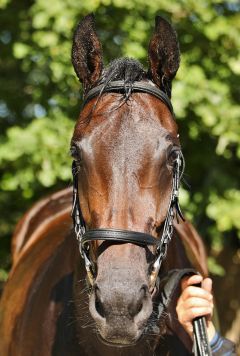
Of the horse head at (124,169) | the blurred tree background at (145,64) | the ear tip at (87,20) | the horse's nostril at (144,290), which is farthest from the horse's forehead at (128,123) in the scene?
the blurred tree background at (145,64)

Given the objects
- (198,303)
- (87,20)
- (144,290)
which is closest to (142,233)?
(144,290)

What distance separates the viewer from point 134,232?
6.64ft

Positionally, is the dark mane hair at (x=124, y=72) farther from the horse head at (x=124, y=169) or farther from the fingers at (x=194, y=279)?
the fingers at (x=194, y=279)

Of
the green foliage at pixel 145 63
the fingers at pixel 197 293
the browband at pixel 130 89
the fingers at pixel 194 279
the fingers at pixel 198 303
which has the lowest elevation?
the fingers at pixel 198 303

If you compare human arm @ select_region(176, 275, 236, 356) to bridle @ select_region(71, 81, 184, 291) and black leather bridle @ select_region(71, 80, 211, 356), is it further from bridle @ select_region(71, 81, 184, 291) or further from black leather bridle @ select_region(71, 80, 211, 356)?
bridle @ select_region(71, 81, 184, 291)

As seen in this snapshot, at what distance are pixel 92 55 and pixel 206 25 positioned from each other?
212 centimetres

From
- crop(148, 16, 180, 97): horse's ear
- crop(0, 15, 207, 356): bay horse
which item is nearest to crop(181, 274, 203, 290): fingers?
crop(0, 15, 207, 356): bay horse

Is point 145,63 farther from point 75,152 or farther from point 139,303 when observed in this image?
point 139,303

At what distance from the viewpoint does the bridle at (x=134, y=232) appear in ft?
6.61

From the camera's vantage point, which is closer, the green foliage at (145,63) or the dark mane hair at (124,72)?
the dark mane hair at (124,72)

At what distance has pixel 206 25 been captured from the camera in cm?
441

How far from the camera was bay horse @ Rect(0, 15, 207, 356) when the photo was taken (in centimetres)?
195

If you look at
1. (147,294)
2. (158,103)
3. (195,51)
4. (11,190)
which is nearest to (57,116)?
(11,190)

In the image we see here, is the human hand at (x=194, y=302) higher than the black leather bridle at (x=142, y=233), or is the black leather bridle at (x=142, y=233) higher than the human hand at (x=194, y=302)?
the black leather bridle at (x=142, y=233)
